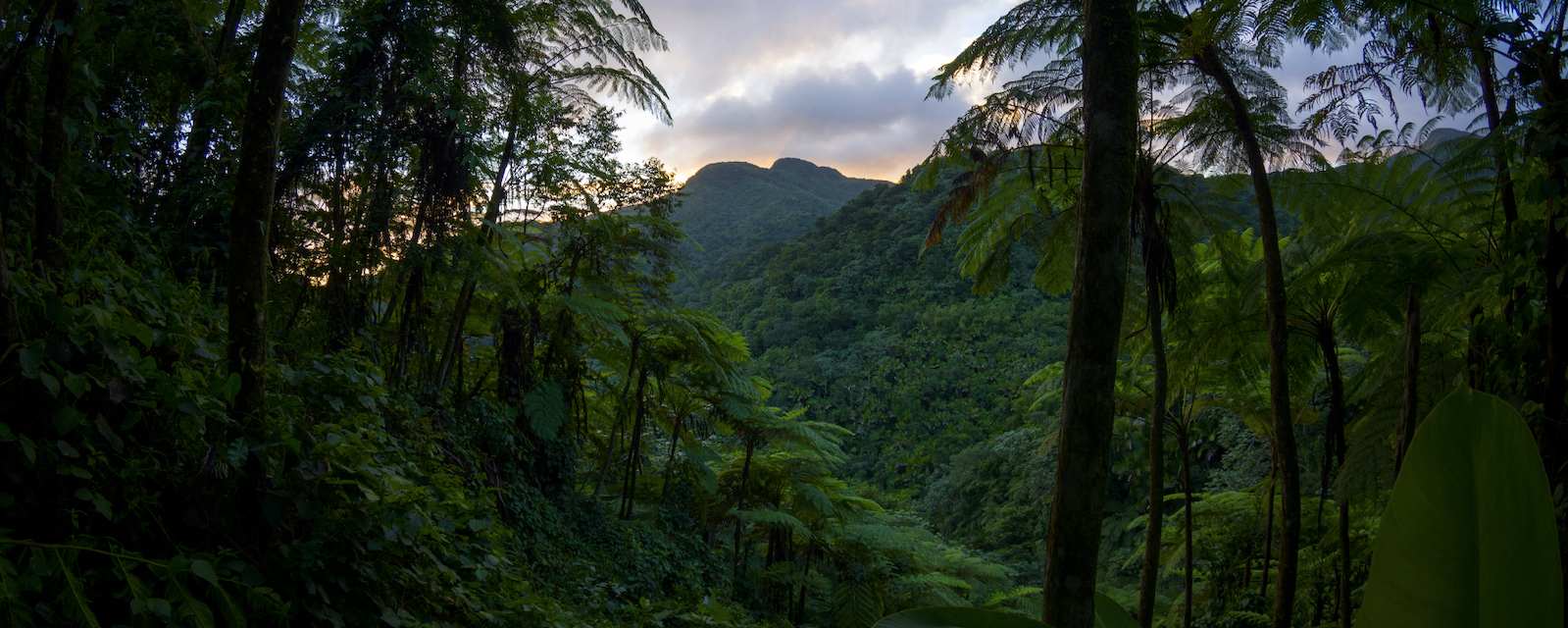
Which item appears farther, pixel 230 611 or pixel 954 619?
pixel 230 611

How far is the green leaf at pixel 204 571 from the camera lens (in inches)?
79.7

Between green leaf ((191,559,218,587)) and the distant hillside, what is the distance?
32.2 meters

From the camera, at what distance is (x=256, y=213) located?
2.46 meters

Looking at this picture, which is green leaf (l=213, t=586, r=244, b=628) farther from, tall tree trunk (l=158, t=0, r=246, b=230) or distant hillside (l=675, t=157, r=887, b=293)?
distant hillside (l=675, t=157, r=887, b=293)

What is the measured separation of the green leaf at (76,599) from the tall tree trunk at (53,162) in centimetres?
122

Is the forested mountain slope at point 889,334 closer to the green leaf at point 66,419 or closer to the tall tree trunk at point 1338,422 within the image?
the tall tree trunk at point 1338,422

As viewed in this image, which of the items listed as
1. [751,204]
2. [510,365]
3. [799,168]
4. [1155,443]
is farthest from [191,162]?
[799,168]

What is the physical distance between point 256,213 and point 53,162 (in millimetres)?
713

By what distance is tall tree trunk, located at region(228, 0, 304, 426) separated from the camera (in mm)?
2412

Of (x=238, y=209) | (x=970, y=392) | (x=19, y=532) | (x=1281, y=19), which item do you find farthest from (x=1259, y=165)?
(x=970, y=392)

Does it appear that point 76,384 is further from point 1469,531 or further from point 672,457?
point 672,457

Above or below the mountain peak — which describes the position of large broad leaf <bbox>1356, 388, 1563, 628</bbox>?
below

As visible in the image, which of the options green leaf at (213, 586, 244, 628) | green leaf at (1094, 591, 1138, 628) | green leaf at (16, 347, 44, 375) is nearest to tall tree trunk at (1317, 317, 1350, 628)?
green leaf at (1094, 591, 1138, 628)

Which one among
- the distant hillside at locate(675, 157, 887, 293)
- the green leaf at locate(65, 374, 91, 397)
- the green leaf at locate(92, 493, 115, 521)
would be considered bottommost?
the green leaf at locate(92, 493, 115, 521)
